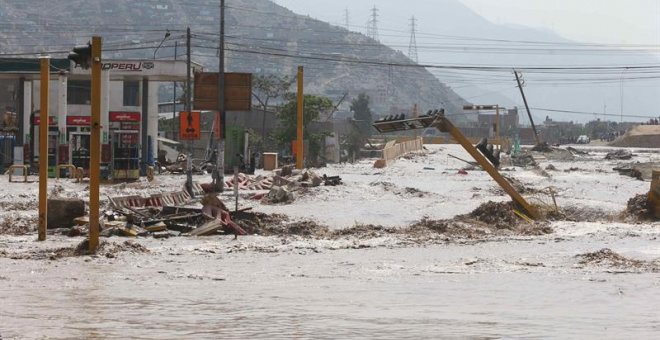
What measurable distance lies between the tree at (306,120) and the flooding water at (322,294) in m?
46.7

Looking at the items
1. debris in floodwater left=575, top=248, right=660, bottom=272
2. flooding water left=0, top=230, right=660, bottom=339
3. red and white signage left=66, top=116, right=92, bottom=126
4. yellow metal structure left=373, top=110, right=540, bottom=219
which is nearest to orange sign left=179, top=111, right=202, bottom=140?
yellow metal structure left=373, top=110, right=540, bottom=219

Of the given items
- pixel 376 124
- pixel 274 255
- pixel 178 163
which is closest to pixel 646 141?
pixel 178 163

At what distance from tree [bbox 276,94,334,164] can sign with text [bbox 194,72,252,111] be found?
111ft

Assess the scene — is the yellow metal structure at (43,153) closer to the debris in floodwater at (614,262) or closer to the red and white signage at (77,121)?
the debris in floodwater at (614,262)

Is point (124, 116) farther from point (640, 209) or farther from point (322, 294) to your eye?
point (322, 294)

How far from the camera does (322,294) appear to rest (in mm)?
14117

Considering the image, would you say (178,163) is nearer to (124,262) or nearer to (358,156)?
(358,156)

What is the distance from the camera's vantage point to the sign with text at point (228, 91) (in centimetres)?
3241

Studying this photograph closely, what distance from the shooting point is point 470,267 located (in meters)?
17.6

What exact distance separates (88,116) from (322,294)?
129 ft

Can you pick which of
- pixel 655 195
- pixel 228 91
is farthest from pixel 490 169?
pixel 228 91

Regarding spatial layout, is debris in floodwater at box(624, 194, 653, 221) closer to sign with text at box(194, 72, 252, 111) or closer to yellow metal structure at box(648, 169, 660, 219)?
yellow metal structure at box(648, 169, 660, 219)

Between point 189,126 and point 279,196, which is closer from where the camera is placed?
point 279,196

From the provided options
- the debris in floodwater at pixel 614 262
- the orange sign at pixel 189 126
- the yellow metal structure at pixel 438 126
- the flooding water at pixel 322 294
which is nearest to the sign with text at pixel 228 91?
the orange sign at pixel 189 126
